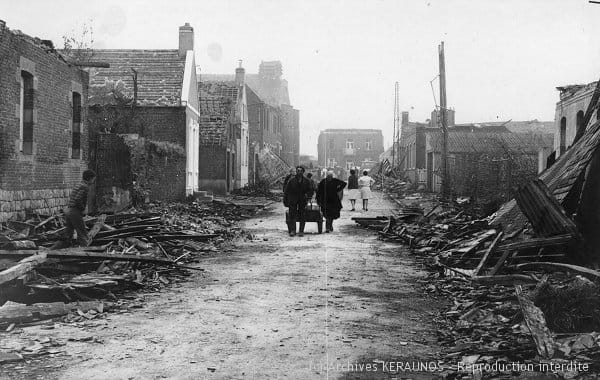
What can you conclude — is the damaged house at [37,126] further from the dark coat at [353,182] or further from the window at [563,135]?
the window at [563,135]

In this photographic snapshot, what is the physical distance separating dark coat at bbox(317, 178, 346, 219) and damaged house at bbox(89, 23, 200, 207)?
303 inches

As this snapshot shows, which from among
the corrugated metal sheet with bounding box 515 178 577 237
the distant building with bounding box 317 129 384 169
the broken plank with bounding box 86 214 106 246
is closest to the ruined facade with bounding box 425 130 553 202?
the corrugated metal sheet with bounding box 515 178 577 237

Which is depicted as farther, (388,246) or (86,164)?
(86,164)

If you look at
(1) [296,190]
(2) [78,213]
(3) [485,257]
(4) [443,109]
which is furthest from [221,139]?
(3) [485,257]

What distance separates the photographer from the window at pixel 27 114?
14906 millimetres

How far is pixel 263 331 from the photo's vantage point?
6.71 metres

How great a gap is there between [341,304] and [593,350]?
3506mm

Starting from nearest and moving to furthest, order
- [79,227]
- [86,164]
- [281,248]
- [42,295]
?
[42,295]
[79,227]
[281,248]
[86,164]

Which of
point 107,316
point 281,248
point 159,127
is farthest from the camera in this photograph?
point 159,127

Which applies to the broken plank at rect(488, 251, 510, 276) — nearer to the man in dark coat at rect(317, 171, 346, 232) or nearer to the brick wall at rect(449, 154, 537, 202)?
the man in dark coat at rect(317, 171, 346, 232)

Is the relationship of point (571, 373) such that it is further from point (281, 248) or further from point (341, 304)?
point (281, 248)

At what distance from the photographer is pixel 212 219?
19.9m

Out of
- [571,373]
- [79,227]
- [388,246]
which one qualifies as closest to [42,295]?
[79,227]

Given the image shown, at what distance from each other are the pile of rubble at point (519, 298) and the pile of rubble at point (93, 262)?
4458mm
